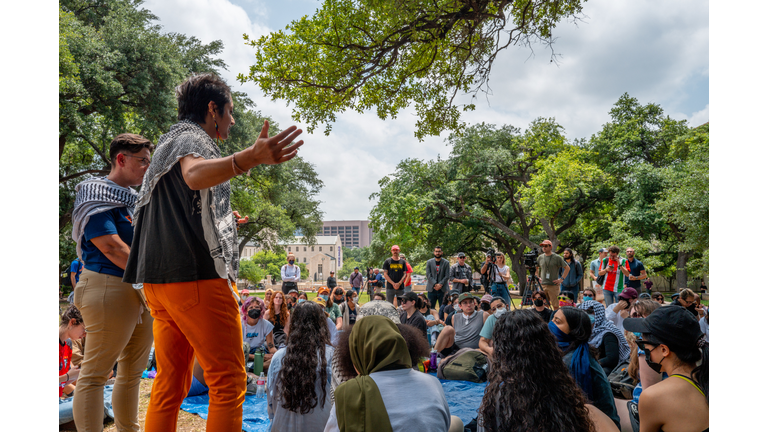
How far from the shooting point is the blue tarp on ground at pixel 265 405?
396cm

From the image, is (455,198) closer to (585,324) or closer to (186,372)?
(585,324)

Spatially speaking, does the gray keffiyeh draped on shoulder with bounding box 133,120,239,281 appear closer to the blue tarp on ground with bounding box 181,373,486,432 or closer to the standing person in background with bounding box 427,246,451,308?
the blue tarp on ground with bounding box 181,373,486,432

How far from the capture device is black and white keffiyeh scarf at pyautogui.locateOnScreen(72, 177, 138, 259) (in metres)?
2.06

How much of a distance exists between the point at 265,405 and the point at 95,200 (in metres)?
3.13

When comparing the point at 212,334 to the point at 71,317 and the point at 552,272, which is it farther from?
the point at 552,272

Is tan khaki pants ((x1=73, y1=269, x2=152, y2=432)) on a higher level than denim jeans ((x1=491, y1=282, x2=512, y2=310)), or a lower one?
higher

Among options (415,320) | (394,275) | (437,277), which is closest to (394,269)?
(394,275)

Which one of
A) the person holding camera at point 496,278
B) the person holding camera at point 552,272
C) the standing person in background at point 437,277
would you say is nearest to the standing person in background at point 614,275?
Answer: the person holding camera at point 552,272

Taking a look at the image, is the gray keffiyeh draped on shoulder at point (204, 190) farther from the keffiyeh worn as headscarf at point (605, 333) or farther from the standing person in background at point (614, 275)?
the standing person in background at point (614, 275)

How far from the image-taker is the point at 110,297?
1.99 m

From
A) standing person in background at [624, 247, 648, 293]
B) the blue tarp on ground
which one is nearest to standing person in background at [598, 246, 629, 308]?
standing person in background at [624, 247, 648, 293]

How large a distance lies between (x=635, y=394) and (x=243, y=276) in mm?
51100

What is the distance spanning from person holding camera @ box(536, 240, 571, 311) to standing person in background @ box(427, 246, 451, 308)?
203cm

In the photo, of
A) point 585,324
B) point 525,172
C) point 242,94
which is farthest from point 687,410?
point 525,172
